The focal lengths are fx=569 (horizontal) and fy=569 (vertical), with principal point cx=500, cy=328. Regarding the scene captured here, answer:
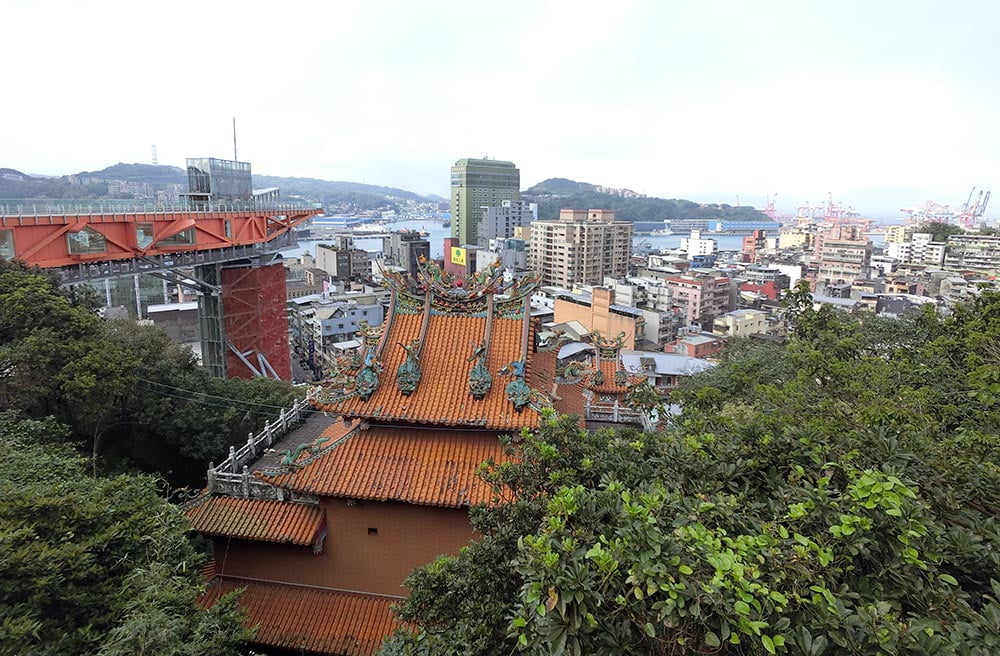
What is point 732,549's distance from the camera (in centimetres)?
563

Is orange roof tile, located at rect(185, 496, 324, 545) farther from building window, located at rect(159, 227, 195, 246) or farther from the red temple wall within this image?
the red temple wall

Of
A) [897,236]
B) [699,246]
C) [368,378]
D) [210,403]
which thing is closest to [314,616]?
[368,378]

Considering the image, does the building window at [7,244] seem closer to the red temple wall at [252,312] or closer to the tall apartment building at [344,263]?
the red temple wall at [252,312]

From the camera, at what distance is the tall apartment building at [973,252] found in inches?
3858

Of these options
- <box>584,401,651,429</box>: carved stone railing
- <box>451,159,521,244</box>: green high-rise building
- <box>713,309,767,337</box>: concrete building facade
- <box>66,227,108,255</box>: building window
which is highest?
<box>451,159,521,244</box>: green high-rise building

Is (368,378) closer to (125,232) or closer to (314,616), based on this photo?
(314,616)

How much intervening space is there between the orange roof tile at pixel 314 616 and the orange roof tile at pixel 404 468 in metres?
2.21

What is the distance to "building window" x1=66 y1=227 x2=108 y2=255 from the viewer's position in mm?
24536

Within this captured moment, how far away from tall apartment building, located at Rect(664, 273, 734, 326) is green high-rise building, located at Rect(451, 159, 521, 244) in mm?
80650

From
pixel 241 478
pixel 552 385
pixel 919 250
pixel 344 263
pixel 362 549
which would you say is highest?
pixel 552 385

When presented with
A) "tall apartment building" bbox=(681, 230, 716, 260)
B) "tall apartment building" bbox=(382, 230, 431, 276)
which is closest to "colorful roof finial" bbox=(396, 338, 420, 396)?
"tall apartment building" bbox=(382, 230, 431, 276)

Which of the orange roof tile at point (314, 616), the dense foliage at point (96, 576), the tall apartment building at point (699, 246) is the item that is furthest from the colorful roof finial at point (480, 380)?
the tall apartment building at point (699, 246)

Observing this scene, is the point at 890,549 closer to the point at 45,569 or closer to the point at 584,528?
the point at 584,528

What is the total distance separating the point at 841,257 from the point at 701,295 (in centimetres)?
5920
